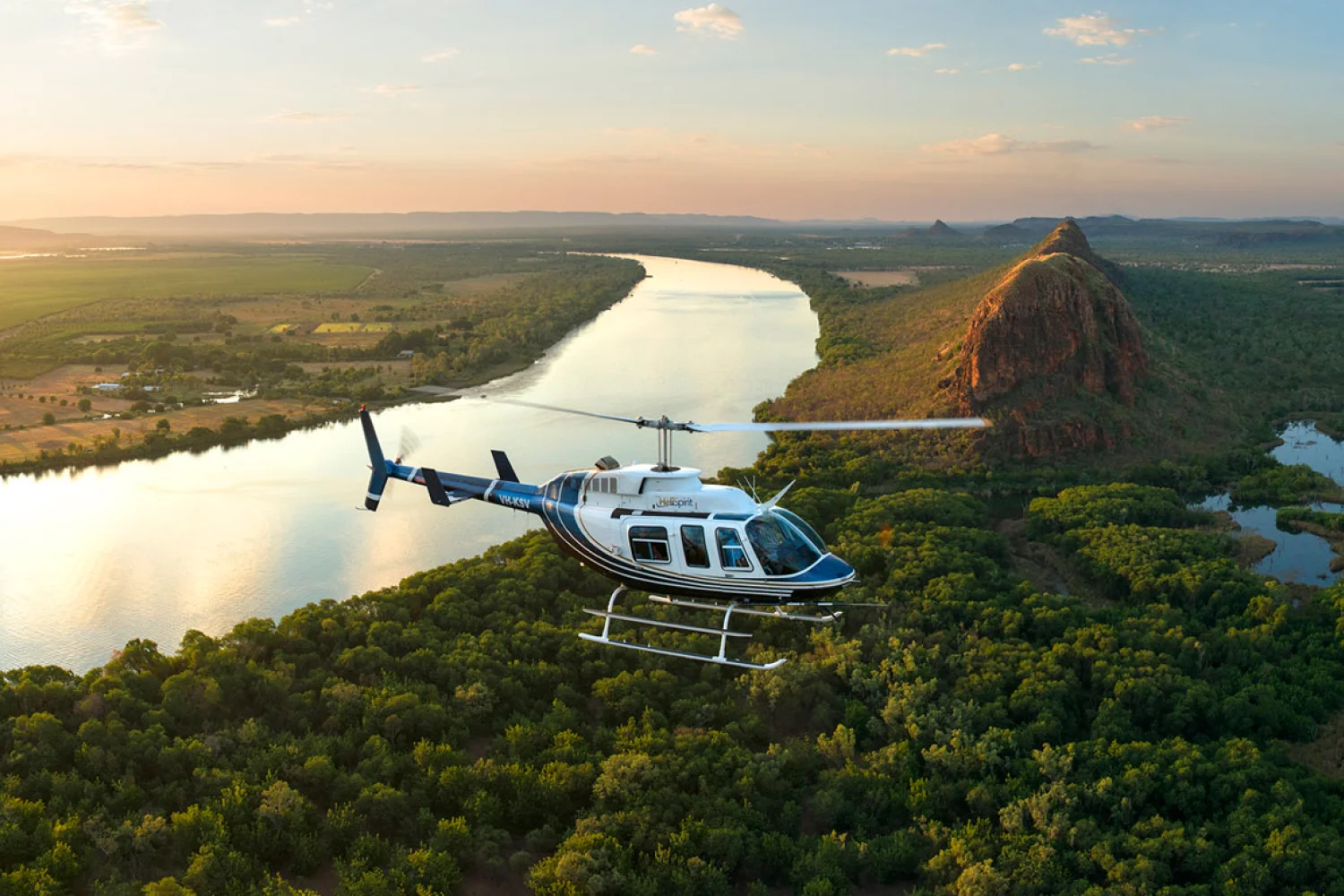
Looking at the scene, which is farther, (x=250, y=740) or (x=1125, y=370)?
(x=1125, y=370)

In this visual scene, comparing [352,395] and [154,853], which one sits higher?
[352,395]

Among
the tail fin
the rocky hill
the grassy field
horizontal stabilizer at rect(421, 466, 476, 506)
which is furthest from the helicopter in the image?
the grassy field

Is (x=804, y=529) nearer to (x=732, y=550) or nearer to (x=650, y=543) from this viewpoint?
(x=732, y=550)

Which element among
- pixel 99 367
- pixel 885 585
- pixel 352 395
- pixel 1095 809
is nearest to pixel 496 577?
pixel 885 585

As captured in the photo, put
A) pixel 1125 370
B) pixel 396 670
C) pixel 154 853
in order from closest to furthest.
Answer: pixel 154 853 → pixel 396 670 → pixel 1125 370

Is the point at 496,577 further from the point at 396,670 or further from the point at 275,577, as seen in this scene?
the point at 275,577

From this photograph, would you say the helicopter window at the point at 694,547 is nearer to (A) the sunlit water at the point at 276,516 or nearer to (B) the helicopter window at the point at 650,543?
(B) the helicopter window at the point at 650,543
